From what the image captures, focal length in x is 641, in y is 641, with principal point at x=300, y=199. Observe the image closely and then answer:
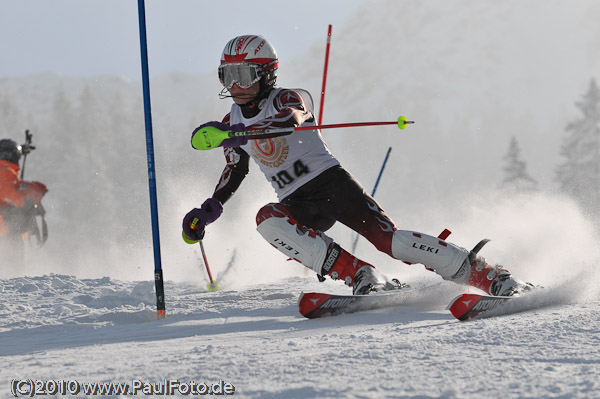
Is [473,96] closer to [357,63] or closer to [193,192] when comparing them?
[357,63]

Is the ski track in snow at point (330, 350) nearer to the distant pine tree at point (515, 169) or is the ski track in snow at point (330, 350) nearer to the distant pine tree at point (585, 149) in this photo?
the distant pine tree at point (585, 149)

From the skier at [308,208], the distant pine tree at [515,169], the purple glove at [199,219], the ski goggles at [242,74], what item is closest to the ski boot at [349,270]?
the skier at [308,208]

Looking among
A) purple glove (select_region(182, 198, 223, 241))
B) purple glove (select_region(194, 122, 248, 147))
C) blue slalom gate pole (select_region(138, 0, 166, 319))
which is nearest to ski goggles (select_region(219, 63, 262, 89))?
blue slalom gate pole (select_region(138, 0, 166, 319))

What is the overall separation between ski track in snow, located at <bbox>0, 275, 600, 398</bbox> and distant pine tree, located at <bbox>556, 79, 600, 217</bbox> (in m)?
28.7

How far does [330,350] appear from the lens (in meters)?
2.18

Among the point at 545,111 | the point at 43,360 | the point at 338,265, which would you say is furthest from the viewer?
the point at 545,111

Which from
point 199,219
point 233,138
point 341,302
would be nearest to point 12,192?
point 199,219

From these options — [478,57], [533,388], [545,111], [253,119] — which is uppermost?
[478,57]

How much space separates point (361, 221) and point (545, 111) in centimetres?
14750

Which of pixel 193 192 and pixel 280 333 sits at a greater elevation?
pixel 193 192

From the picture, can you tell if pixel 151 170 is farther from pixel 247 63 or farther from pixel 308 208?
pixel 308 208

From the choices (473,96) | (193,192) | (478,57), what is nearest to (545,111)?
(473,96)

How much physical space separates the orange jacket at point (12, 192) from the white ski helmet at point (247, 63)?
19.9 feet

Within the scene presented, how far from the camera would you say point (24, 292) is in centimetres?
495
